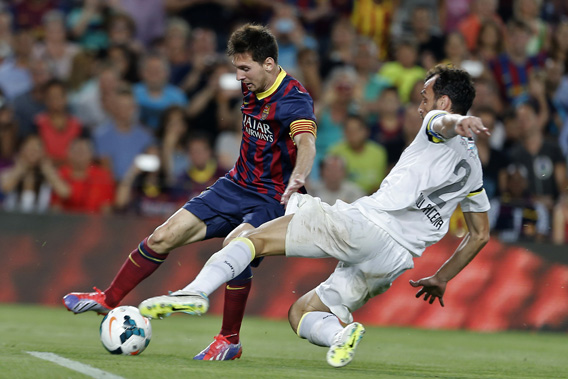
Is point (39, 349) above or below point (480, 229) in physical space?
below

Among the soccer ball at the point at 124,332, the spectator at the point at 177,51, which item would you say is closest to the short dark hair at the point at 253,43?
the soccer ball at the point at 124,332

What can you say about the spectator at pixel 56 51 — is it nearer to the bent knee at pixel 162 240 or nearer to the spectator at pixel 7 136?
the spectator at pixel 7 136

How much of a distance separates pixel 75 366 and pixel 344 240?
175 centimetres

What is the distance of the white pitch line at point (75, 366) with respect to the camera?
16.8 ft

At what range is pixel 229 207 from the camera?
691 centimetres

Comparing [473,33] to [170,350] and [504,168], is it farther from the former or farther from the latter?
[170,350]

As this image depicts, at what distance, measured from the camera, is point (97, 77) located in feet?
41.9

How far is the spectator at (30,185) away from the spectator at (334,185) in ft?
9.54

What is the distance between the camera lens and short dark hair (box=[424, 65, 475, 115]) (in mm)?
6020

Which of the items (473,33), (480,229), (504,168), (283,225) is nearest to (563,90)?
(473,33)

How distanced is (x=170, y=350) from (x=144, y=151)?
14.9ft

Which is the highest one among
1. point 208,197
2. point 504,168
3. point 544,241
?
point 208,197

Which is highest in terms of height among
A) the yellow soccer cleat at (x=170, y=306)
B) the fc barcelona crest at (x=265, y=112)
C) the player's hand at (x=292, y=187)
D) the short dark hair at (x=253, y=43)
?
the short dark hair at (x=253, y=43)

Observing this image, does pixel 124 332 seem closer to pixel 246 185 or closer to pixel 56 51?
pixel 246 185
